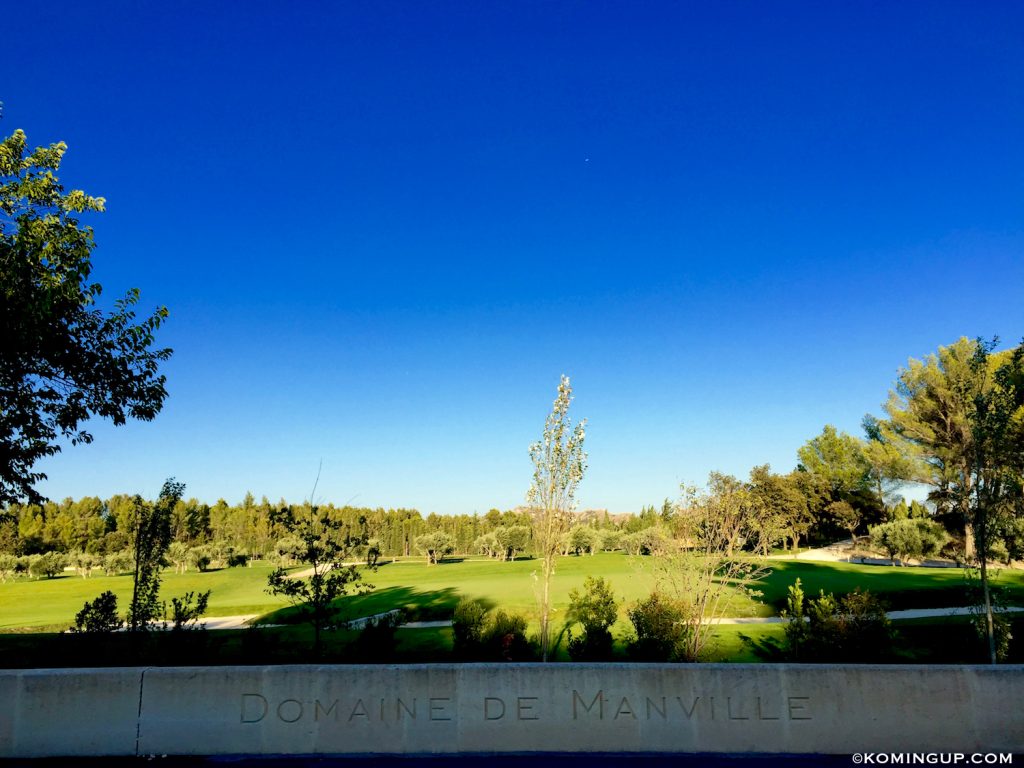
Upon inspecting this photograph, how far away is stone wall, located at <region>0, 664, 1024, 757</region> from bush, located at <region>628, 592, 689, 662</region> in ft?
18.1

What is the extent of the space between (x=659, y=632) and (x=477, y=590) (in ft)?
58.7

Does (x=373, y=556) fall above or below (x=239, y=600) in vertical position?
above

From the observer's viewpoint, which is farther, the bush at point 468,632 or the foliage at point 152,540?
the foliage at point 152,540

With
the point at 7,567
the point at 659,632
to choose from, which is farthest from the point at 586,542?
the point at 7,567

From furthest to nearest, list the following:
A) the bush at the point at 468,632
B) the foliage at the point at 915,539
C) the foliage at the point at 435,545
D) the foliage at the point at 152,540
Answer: the foliage at the point at 435,545 < the foliage at the point at 915,539 < the foliage at the point at 152,540 < the bush at the point at 468,632

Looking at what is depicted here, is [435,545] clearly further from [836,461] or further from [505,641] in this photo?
[505,641]

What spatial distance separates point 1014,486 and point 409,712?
11764 millimetres

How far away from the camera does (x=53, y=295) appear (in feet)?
32.7

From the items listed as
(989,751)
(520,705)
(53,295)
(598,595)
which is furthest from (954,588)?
(53,295)

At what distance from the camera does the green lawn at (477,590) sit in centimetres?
2231

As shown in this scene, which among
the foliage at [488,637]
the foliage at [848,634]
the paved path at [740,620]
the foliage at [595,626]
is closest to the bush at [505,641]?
the foliage at [488,637]

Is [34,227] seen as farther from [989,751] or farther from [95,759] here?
[989,751]

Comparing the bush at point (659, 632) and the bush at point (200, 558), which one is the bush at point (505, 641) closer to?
the bush at point (659, 632)

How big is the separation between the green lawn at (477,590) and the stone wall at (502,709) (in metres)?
10.4
